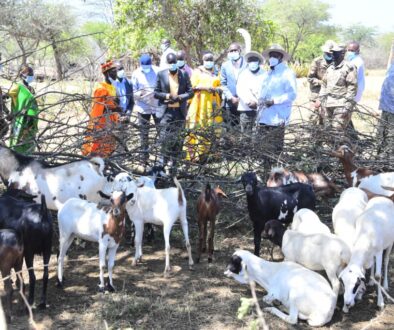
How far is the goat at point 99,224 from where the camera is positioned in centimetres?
529

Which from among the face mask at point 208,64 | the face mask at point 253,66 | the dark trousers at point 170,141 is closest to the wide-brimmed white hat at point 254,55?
the face mask at point 253,66

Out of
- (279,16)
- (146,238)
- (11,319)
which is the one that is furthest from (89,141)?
(279,16)

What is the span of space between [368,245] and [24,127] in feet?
15.7

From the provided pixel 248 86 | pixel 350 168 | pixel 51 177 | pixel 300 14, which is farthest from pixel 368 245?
pixel 300 14

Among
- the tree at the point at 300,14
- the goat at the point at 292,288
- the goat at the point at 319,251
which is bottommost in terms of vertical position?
the goat at the point at 292,288

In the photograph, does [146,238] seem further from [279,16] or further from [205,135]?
[279,16]

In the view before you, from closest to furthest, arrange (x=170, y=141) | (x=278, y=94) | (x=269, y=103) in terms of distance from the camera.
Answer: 1. (x=170, y=141)
2. (x=269, y=103)
3. (x=278, y=94)

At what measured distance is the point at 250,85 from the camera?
930 cm

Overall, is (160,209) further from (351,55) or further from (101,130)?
(351,55)

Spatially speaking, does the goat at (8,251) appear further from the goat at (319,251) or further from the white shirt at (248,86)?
the white shirt at (248,86)

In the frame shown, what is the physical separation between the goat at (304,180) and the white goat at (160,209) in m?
1.40

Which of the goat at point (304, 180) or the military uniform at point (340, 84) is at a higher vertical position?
the military uniform at point (340, 84)

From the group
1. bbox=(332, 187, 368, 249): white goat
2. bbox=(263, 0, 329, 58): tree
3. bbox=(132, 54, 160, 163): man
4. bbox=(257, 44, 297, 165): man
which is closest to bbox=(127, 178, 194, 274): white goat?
bbox=(332, 187, 368, 249): white goat

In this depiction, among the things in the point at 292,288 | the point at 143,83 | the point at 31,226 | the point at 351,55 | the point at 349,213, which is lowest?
the point at 292,288
